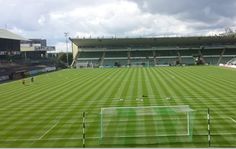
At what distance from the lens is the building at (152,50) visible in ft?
495

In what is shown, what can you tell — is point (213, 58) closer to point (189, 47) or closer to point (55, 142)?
point (189, 47)

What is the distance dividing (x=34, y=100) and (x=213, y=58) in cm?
11566

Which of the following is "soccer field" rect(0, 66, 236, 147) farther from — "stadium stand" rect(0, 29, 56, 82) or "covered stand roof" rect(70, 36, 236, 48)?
"covered stand roof" rect(70, 36, 236, 48)

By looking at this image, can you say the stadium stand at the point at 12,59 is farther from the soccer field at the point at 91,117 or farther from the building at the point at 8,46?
the soccer field at the point at 91,117

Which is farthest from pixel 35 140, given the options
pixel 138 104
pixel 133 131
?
pixel 138 104

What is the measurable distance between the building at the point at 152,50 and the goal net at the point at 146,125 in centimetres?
11940

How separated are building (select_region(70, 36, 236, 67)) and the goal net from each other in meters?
119

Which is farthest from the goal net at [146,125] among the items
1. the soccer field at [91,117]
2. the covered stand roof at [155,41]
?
the covered stand roof at [155,41]

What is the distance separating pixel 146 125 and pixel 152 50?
135304 millimetres

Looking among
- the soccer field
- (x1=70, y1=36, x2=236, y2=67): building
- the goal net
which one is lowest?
the soccer field

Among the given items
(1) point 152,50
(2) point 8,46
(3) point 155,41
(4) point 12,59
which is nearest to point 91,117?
(2) point 8,46

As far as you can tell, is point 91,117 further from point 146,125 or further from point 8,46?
point 8,46

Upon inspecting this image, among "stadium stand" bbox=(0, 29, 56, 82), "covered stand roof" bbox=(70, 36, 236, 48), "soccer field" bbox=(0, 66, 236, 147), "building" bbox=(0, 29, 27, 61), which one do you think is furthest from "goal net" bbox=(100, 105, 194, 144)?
"covered stand roof" bbox=(70, 36, 236, 48)

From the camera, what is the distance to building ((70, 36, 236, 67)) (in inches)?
5940
